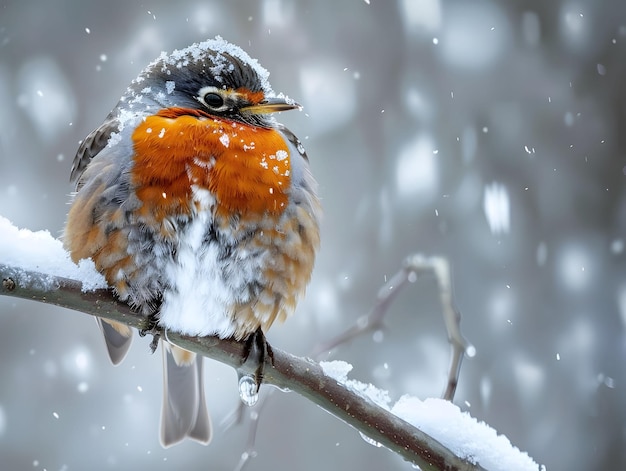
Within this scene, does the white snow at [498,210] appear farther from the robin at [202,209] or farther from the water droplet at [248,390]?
the water droplet at [248,390]

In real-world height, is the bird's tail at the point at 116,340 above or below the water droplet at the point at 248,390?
below

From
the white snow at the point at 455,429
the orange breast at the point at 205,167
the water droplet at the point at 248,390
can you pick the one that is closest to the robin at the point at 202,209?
the orange breast at the point at 205,167

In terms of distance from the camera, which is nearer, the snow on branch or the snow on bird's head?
the snow on branch

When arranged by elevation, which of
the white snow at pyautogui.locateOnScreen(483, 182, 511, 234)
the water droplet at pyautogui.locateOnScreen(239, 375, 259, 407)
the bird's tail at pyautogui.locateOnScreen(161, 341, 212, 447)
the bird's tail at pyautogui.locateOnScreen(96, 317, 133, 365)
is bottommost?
the bird's tail at pyautogui.locateOnScreen(161, 341, 212, 447)

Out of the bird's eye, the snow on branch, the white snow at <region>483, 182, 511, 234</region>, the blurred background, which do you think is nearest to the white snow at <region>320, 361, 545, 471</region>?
the snow on branch

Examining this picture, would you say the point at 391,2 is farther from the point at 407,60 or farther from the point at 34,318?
the point at 34,318

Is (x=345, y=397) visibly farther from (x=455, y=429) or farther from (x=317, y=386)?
(x=455, y=429)

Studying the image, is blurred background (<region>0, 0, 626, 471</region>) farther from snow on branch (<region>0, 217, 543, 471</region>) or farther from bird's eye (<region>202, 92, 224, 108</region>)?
snow on branch (<region>0, 217, 543, 471</region>)
